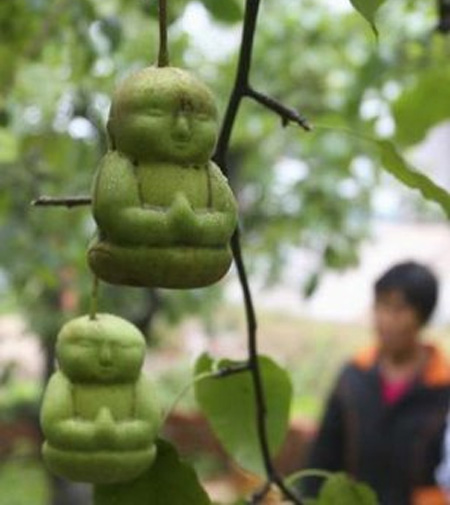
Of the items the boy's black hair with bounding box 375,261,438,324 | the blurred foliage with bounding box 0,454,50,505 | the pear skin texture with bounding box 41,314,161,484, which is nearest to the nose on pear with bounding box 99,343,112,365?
the pear skin texture with bounding box 41,314,161,484

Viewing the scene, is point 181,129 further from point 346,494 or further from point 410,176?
point 346,494

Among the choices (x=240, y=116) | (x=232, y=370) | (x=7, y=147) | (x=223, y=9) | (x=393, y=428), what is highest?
(x=223, y=9)

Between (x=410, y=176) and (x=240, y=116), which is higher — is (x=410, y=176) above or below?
above

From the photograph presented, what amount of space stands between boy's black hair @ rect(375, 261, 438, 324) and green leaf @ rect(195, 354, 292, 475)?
1.69 m

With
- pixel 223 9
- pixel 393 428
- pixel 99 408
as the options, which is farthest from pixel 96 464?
pixel 393 428

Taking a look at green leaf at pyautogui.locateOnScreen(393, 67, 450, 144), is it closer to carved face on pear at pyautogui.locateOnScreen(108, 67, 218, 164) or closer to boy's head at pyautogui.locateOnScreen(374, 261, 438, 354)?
Answer: carved face on pear at pyautogui.locateOnScreen(108, 67, 218, 164)

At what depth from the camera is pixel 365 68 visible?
1881mm

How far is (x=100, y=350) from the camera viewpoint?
2.52ft

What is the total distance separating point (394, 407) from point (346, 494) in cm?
168

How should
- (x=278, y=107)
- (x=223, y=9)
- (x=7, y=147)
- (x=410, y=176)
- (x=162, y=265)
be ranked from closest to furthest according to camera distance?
1. (x=162, y=265)
2. (x=278, y=107)
3. (x=410, y=176)
4. (x=223, y=9)
5. (x=7, y=147)

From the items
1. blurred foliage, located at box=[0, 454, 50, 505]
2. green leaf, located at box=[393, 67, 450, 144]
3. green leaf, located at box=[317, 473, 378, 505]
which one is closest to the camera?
green leaf, located at box=[317, 473, 378, 505]

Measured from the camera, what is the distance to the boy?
257cm

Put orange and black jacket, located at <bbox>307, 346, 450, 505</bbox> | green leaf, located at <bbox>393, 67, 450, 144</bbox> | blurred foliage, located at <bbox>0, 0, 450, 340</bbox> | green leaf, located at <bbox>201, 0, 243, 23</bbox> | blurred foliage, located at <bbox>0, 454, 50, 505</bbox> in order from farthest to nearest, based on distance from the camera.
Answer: blurred foliage, located at <bbox>0, 454, 50, 505</bbox>
orange and black jacket, located at <bbox>307, 346, 450, 505</bbox>
blurred foliage, located at <bbox>0, 0, 450, 340</bbox>
green leaf, located at <bbox>201, 0, 243, 23</bbox>
green leaf, located at <bbox>393, 67, 450, 144</bbox>

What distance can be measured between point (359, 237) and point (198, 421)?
2845 mm
